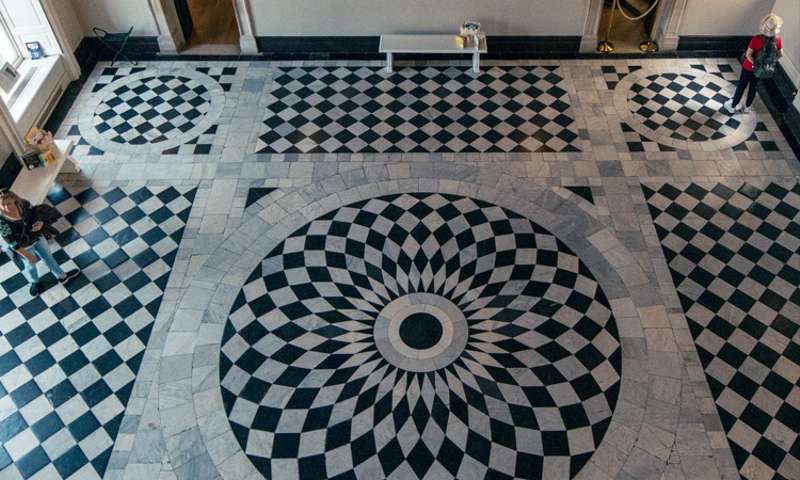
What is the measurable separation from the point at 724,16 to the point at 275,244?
7835mm

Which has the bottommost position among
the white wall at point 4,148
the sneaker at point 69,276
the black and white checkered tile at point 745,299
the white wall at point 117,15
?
the black and white checkered tile at point 745,299

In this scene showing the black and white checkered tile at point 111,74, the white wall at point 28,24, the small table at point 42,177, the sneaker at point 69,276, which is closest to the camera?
the sneaker at point 69,276

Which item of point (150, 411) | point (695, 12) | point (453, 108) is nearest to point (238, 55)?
point (453, 108)

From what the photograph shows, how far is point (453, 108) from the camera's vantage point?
9953 millimetres

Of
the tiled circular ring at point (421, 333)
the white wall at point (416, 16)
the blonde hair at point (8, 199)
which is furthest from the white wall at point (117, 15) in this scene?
the tiled circular ring at point (421, 333)

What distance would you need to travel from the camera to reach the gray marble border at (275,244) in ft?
20.4

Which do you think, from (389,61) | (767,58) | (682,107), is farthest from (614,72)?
(389,61)

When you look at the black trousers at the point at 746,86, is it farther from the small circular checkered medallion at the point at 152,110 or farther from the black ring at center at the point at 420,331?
the small circular checkered medallion at the point at 152,110

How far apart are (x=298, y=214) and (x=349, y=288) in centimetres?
137

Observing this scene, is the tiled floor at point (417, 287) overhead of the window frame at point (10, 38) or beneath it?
beneath

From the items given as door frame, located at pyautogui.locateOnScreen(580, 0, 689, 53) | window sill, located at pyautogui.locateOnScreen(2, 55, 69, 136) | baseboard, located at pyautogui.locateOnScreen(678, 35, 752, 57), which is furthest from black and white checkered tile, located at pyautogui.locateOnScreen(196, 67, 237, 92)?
baseboard, located at pyautogui.locateOnScreen(678, 35, 752, 57)

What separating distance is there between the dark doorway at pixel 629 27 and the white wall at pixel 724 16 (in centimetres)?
65

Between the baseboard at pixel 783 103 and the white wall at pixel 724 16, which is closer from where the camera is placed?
the baseboard at pixel 783 103

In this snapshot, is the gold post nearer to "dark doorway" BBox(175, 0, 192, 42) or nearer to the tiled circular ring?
the tiled circular ring
